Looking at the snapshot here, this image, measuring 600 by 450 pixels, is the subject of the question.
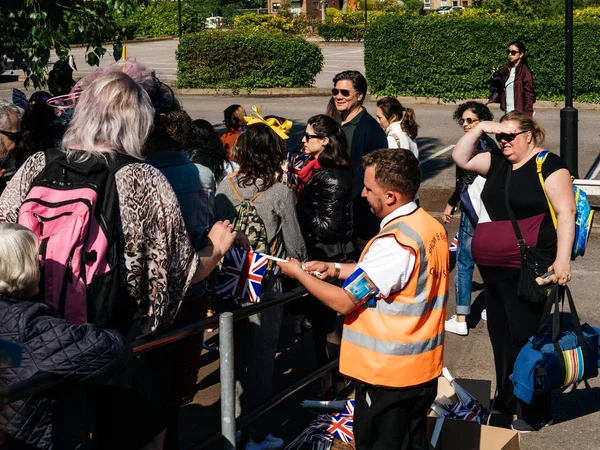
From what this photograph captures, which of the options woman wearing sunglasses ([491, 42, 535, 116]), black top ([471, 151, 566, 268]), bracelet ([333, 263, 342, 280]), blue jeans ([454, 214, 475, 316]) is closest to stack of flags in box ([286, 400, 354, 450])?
bracelet ([333, 263, 342, 280])

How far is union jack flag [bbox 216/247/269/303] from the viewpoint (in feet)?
13.1

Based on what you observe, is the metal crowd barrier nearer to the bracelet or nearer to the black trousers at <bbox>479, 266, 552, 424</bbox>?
the bracelet

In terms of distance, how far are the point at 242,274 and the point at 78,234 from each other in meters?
1.33

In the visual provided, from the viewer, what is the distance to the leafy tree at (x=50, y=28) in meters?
6.79

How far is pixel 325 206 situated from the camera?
5.01 m

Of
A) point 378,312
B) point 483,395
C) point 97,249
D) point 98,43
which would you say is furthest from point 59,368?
point 98,43

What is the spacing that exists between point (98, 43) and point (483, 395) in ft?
15.4

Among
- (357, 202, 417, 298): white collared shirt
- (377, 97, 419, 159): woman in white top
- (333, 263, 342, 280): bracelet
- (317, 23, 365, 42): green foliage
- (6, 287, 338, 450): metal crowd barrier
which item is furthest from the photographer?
(317, 23, 365, 42): green foliage

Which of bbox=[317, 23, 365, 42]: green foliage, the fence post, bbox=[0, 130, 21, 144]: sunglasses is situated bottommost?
the fence post

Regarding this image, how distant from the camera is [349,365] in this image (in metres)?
3.56

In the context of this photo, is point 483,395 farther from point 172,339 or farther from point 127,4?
point 127,4

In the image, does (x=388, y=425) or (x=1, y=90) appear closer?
(x=388, y=425)

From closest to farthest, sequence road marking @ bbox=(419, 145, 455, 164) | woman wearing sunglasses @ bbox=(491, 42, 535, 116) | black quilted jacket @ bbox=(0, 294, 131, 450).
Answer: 1. black quilted jacket @ bbox=(0, 294, 131, 450)
2. woman wearing sunglasses @ bbox=(491, 42, 535, 116)
3. road marking @ bbox=(419, 145, 455, 164)

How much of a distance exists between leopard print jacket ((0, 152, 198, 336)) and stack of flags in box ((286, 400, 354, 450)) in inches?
53.2
